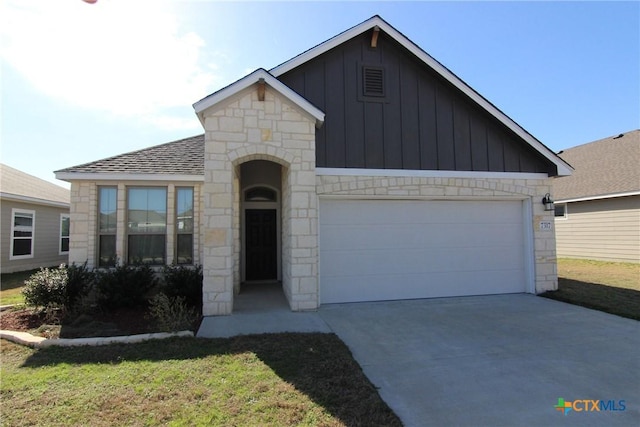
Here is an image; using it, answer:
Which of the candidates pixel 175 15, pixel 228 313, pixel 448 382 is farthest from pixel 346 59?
pixel 448 382

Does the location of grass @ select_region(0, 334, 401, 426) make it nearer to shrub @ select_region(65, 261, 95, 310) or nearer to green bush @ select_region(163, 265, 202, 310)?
shrub @ select_region(65, 261, 95, 310)

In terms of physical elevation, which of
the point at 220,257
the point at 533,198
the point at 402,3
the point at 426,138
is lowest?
the point at 220,257

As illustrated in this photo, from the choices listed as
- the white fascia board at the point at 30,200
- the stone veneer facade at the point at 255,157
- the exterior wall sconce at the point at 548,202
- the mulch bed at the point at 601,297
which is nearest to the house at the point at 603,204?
the mulch bed at the point at 601,297

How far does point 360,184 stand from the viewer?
7.49 meters

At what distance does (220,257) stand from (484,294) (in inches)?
247

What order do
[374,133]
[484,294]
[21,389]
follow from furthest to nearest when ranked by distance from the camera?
[484,294] → [374,133] → [21,389]

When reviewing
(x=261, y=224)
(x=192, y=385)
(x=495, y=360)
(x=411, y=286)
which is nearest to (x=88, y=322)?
(x=192, y=385)

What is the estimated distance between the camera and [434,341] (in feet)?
16.4

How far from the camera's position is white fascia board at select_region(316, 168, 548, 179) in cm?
738

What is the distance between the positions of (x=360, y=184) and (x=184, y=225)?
4.78 meters

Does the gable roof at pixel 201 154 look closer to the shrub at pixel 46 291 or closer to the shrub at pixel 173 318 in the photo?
the shrub at pixel 46 291

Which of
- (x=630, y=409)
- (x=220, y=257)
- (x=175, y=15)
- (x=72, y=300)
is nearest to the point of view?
(x=630, y=409)

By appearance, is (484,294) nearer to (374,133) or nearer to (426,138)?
(426,138)

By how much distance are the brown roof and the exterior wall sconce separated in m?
8.71
